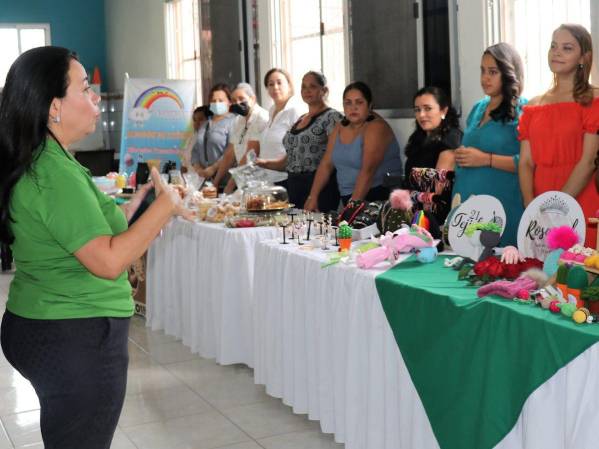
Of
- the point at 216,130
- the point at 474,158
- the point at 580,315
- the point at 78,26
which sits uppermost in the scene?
the point at 78,26

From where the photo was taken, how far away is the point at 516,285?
223 cm

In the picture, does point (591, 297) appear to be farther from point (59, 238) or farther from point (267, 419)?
point (267, 419)

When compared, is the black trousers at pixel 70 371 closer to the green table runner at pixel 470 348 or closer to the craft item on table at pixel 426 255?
the green table runner at pixel 470 348

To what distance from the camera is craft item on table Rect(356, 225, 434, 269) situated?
9.32 ft

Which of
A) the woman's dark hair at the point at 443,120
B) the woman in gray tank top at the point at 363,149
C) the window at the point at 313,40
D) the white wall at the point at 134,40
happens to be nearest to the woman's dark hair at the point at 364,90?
the woman in gray tank top at the point at 363,149

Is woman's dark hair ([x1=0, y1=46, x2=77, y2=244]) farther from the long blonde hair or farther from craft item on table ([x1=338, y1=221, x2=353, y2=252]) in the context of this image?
the long blonde hair

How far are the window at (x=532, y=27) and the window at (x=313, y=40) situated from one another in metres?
1.41

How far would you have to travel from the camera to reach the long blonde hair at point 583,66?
295 cm

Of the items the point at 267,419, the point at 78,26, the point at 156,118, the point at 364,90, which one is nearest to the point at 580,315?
the point at 267,419

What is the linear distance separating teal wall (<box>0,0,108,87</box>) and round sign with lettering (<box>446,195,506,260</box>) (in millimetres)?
9495

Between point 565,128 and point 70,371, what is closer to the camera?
point 70,371

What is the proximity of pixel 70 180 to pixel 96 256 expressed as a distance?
15 cm

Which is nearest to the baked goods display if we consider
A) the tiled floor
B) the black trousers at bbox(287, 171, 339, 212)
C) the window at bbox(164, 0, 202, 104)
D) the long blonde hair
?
the black trousers at bbox(287, 171, 339, 212)

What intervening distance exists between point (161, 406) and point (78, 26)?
9.07 m
